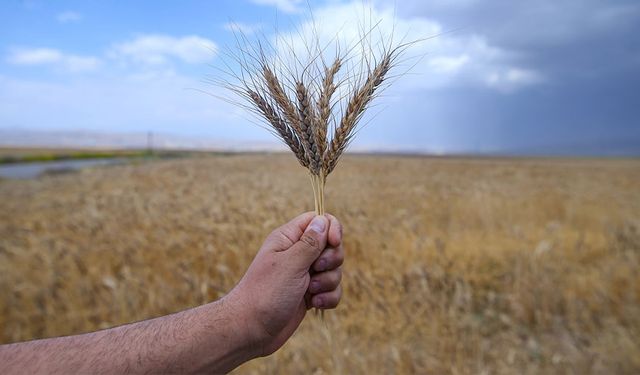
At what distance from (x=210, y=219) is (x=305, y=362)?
2.70 metres

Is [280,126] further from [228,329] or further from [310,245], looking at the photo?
[228,329]

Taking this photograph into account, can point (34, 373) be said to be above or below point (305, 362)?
above

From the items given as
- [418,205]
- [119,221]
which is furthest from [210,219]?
[418,205]

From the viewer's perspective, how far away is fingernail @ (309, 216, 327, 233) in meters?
1.33

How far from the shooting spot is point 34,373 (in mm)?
1349

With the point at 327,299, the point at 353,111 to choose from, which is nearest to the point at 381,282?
the point at 327,299

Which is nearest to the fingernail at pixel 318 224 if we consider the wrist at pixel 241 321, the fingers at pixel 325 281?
the fingers at pixel 325 281

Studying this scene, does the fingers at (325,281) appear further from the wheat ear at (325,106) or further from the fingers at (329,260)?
the wheat ear at (325,106)

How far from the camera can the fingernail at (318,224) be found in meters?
1.33

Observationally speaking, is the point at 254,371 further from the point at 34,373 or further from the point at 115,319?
the point at 34,373

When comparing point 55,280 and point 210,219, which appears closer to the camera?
point 55,280

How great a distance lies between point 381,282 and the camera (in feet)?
13.8

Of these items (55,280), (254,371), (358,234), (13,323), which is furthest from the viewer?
(358,234)

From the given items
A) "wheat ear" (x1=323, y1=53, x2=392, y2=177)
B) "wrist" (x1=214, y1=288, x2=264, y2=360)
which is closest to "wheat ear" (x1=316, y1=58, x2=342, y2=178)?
"wheat ear" (x1=323, y1=53, x2=392, y2=177)
